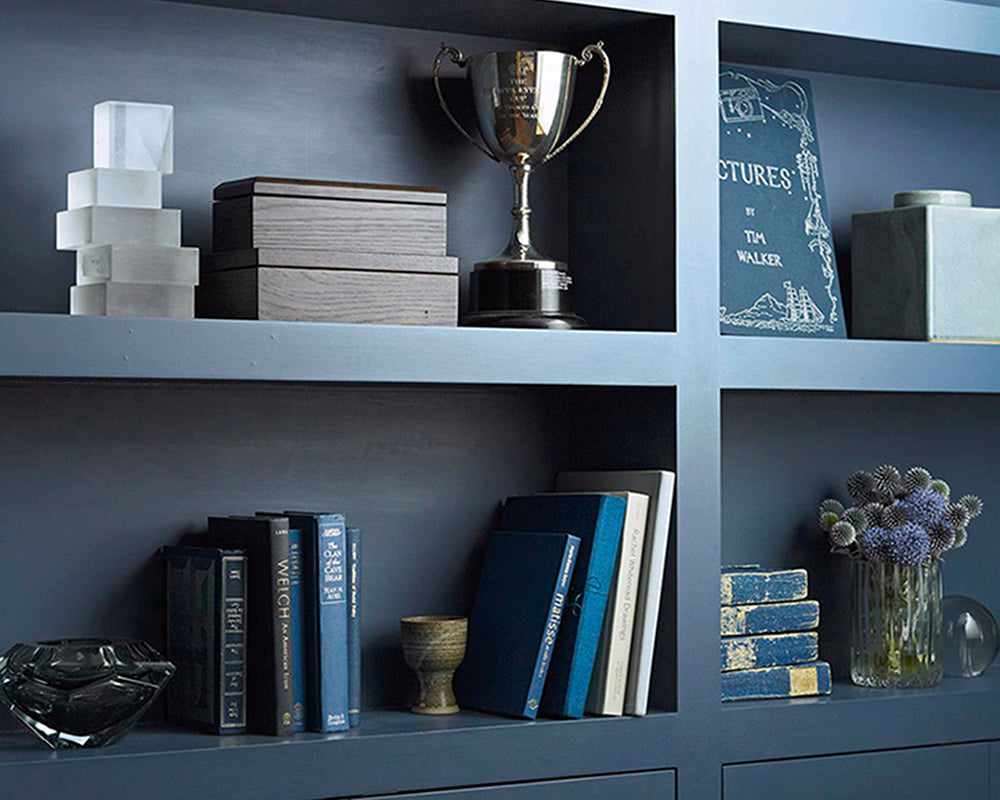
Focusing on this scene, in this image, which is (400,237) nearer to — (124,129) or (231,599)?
(124,129)

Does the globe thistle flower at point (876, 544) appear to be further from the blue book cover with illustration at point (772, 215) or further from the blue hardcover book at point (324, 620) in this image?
the blue hardcover book at point (324, 620)

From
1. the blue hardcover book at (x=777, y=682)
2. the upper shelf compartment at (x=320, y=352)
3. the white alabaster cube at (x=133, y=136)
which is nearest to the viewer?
the upper shelf compartment at (x=320, y=352)

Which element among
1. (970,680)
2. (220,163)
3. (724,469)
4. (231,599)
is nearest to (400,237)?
(220,163)

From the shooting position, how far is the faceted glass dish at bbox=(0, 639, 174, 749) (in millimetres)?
1796

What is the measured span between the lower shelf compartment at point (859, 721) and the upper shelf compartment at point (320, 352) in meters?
0.49

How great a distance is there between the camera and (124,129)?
1.86 m

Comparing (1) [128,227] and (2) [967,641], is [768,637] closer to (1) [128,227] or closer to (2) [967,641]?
(2) [967,641]

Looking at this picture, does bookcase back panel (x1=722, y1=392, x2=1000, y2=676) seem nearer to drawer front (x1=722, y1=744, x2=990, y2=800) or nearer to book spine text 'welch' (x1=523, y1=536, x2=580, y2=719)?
drawer front (x1=722, y1=744, x2=990, y2=800)

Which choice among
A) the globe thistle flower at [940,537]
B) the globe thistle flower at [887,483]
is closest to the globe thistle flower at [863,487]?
the globe thistle flower at [887,483]

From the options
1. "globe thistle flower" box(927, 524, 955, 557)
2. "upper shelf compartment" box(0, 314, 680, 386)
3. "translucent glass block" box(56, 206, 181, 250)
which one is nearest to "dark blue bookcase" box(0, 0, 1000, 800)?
"upper shelf compartment" box(0, 314, 680, 386)

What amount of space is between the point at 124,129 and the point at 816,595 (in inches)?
51.5

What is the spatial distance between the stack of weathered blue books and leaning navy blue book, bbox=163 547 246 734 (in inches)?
27.4

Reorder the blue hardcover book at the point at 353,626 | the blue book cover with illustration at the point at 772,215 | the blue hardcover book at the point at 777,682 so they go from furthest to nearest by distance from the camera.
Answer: the blue book cover with illustration at the point at 772,215 → the blue hardcover book at the point at 777,682 → the blue hardcover book at the point at 353,626

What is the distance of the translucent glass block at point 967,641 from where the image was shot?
243 centimetres
